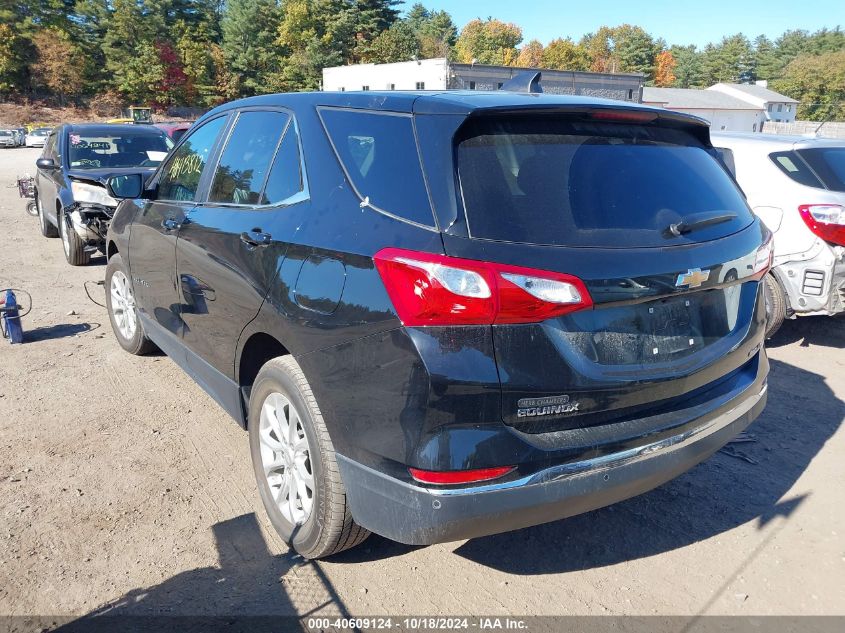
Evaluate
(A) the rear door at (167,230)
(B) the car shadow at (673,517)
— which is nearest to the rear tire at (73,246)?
(A) the rear door at (167,230)

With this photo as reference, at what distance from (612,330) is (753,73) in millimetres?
135885

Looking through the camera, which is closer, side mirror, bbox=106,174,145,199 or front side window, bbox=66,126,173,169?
side mirror, bbox=106,174,145,199

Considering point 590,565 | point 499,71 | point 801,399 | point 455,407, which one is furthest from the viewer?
point 499,71

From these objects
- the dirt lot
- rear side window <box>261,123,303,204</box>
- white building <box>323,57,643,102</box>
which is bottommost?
the dirt lot

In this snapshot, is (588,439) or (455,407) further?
(588,439)

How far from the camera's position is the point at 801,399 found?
4680 millimetres

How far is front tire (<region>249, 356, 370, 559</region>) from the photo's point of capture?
8.46 ft

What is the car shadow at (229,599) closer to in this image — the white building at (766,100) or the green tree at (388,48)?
the green tree at (388,48)

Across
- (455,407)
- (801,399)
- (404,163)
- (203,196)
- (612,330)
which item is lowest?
(801,399)

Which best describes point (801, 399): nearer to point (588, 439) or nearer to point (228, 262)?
point (588, 439)

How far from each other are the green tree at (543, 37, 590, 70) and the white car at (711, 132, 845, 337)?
10250 cm

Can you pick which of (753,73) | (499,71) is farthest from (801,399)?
(753,73)

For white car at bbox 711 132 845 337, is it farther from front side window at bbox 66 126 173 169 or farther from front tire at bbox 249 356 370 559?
front side window at bbox 66 126 173 169

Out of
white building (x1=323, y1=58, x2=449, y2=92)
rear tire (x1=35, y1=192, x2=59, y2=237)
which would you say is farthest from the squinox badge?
white building (x1=323, y1=58, x2=449, y2=92)
